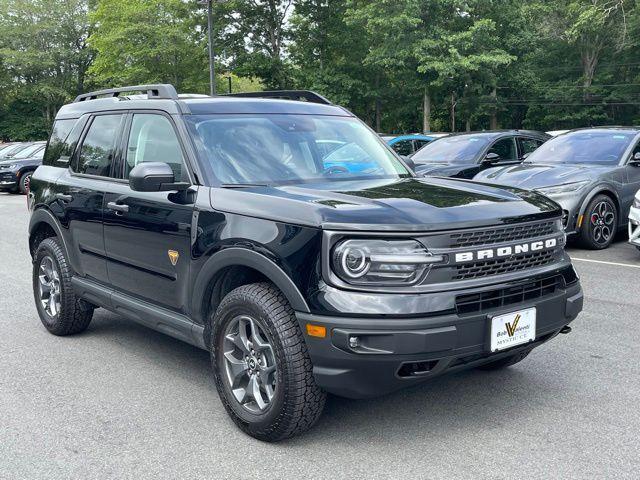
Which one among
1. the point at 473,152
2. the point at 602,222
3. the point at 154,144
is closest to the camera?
the point at 154,144

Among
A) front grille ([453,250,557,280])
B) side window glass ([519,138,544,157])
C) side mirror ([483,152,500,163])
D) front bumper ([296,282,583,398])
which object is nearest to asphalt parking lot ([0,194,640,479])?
front bumper ([296,282,583,398])

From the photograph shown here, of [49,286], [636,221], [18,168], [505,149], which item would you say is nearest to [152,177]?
[49,286]

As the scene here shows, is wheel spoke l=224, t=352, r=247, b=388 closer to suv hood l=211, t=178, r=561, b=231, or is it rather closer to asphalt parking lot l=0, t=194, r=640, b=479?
asphalt parking lot l=0, t=194, r=640, b=479

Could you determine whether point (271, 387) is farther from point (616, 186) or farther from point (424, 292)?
point (616, 186)

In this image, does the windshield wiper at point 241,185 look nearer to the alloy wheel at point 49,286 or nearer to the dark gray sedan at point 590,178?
the alloy wheel at point 49,286

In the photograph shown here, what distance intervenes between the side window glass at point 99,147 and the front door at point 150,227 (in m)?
0.21

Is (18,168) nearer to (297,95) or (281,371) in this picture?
(297,95)

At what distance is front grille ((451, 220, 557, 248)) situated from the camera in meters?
3.28

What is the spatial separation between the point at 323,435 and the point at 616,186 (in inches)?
282

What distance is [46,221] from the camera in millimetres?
5527

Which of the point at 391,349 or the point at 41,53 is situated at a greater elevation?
the point at 41,53

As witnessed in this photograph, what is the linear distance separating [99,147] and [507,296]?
10.7ft

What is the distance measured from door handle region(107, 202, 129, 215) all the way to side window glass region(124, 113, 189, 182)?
0.23 meters

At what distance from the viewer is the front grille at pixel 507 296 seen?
127 inches
